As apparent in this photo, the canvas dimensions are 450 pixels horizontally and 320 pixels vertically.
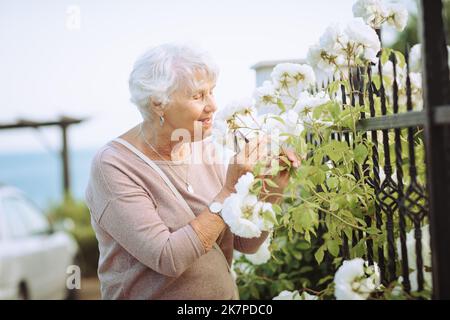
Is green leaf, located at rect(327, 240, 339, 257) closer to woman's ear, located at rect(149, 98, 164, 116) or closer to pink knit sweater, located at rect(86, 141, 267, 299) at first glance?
pink knit sweater, located at rect(86, 141, 267, 299)

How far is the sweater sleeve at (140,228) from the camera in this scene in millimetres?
1716

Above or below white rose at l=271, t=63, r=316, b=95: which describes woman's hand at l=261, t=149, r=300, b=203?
below

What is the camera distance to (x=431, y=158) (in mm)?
1378

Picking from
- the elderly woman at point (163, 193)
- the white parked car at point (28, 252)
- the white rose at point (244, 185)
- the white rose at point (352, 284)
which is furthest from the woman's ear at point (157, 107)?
the white parked car at point (28, 252)

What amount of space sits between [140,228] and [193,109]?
1.17 ft

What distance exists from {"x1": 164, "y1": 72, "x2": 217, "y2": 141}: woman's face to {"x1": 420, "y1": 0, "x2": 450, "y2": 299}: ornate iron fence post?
2.19ft

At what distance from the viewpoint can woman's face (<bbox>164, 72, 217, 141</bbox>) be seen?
188 centimetres

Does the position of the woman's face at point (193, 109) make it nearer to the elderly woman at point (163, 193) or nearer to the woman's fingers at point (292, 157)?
the elderly woman at point (163, 193)

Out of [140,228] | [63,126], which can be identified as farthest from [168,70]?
[63,126]

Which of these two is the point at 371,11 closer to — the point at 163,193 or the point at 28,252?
the point at 163,193

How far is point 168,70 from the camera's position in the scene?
1871mm

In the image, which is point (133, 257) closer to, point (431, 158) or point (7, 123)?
point (431, 158)

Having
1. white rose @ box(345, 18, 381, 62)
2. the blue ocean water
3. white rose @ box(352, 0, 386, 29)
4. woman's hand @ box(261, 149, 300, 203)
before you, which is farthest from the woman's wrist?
the blue ocean water

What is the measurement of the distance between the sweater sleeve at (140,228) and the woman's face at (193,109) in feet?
0.69
